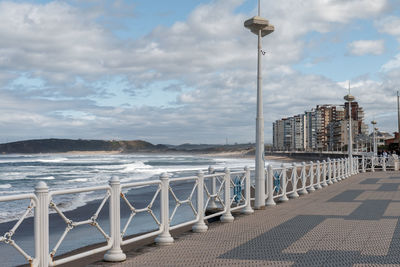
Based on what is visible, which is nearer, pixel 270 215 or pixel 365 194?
pixel 270 215

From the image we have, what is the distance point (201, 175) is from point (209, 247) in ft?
5.43

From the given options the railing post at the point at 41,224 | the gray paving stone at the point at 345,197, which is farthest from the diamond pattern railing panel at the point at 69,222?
the gray paving stone at the point at 345,197

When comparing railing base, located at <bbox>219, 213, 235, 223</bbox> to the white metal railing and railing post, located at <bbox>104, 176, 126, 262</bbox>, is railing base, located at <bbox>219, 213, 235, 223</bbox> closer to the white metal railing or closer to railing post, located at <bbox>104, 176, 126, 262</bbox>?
the white metal railing

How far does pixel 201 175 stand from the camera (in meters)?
8.62

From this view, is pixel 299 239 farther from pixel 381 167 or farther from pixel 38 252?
pixel 381 167

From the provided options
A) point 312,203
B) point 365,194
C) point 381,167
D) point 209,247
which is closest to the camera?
point 209,247

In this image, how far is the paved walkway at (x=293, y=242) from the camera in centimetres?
629

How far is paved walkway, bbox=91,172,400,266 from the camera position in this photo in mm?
6289

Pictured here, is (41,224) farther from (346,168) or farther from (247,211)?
(346,168)

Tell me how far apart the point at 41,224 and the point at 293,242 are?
3960mm

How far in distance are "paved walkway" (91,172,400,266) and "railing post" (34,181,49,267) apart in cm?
128

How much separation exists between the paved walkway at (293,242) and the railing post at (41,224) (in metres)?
1.28

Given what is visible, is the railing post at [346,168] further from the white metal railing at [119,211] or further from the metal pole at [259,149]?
the metal pole at [259,149]

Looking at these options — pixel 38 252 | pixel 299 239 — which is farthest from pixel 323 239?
pixel 38 252
